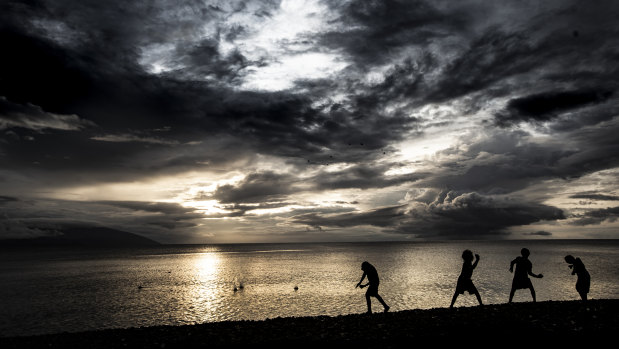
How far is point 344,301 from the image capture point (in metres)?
34.8

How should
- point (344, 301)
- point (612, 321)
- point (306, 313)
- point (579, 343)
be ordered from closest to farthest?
point (579, 343) → point (612, 321) → point (306, 313) → point (344, 301)

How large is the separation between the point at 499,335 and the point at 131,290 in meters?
50.5

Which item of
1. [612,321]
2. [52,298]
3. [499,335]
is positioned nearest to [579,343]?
[499,335]

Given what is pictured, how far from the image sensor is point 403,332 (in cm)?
1230

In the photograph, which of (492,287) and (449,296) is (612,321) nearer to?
(449,296)

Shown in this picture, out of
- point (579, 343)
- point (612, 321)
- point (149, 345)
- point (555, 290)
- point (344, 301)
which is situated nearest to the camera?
point (579, 343)

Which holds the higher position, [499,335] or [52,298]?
[499,335]

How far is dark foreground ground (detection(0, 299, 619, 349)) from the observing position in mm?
10883

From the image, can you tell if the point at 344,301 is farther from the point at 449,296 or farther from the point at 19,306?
the point at 19,306

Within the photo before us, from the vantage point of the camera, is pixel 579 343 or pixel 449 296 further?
pixel 449 296

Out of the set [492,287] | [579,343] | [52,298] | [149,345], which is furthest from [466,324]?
[52,298]

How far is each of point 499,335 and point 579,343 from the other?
2008mm

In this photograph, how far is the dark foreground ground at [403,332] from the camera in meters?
10.9

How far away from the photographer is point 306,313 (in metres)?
29.8
